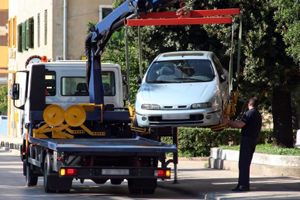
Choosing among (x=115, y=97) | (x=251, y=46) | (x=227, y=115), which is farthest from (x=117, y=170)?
(x=251, y=46)

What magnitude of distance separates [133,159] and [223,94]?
10.2 feet

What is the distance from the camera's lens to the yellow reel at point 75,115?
18.6 m

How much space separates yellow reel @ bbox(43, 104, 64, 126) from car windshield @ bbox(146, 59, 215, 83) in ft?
6.25

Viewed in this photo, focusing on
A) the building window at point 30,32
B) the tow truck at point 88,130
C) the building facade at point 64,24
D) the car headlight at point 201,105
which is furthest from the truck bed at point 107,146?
the building window at point 30,32

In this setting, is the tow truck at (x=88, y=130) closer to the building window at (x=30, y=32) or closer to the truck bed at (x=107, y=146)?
the truck bed at (x=107, y=146)

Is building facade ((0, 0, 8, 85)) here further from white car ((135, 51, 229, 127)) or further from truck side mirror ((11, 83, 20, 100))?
white car ((135, 51, 229, 127))

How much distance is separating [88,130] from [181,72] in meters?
2.25

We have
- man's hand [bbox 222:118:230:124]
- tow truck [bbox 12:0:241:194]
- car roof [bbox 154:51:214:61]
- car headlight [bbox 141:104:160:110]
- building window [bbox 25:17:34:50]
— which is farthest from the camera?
building window [bbox 25:17:34:50]

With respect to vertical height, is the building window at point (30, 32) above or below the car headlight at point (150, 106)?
above

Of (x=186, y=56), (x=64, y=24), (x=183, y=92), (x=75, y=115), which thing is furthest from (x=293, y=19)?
(x=64, y=24)

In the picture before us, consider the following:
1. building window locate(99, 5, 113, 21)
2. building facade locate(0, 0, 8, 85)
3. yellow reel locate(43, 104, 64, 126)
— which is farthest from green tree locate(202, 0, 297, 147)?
building facade locate(0, 0, 8, 85)

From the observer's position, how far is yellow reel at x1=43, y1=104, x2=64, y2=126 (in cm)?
1845

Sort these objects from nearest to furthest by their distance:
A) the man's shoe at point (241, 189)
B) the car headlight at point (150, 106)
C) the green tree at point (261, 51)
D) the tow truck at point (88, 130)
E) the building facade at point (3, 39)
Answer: the tow truck at point (88, 130), the man's shoe at point (241, 189), the car headlight at point (150, 106), the green tree at point (261, 51), the building facade at point (3, 39)

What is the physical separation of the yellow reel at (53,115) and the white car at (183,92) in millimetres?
1526
